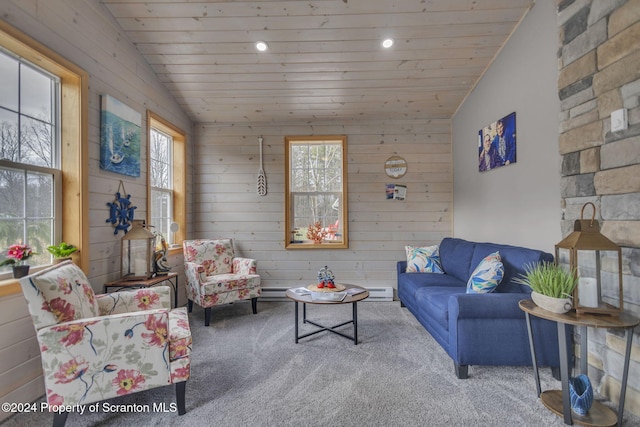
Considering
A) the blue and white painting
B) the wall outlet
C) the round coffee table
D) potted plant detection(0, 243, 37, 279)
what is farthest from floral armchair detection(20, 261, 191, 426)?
the wall outlet

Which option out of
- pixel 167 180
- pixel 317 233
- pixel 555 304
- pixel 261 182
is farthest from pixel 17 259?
pixel 555 304

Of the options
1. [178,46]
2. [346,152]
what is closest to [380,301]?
[346,152]

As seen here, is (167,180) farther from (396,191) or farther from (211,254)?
(396,191)

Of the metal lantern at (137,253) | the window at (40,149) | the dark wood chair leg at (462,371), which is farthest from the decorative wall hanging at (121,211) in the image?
the dark wood chair leg at (462,371)

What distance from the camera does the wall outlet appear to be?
5.66ft

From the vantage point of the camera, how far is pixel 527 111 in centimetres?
264

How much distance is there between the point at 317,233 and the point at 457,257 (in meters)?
1.82

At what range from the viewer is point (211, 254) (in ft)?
12.4

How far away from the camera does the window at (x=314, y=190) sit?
4.32 m

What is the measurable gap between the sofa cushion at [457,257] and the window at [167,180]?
3.16 m

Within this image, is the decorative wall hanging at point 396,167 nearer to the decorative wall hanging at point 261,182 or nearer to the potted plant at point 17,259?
the decorative wall hanging at point 261,182

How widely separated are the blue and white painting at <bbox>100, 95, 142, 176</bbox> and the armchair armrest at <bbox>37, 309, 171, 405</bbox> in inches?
60.1

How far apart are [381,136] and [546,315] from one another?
3049 mm

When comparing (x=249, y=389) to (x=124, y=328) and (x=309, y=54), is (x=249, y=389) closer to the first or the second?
(x=124, y=328)
